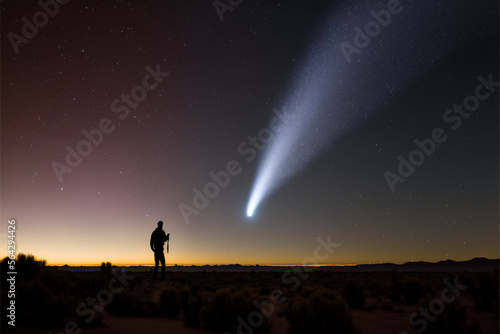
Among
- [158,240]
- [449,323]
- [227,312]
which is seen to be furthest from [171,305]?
[158,240]

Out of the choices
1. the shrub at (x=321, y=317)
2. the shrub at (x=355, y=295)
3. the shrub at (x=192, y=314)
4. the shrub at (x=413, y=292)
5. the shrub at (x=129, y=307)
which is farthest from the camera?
the shrub at (x=413, y=292)

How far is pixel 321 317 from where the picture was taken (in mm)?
7906

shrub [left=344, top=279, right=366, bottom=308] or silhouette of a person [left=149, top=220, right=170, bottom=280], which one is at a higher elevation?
silhouette of a person [left=149, top=220, right=170, bottom=280]

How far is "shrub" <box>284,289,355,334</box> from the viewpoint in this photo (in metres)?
7.76

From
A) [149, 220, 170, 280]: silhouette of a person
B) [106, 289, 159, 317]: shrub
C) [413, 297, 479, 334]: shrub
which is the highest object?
[149, 220, 170, 280]: silhouette of a person

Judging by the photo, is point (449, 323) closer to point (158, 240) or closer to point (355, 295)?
point (355, 295)

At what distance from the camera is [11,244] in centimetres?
A: 906

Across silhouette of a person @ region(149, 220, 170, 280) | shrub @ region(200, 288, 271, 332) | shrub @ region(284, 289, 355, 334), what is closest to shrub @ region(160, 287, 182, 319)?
shrub @ region(200, 288, 271, 332)

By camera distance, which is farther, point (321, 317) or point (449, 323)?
point (449, 323)

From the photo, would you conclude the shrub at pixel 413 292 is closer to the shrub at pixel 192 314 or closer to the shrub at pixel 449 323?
the shrub at pixel 449 323

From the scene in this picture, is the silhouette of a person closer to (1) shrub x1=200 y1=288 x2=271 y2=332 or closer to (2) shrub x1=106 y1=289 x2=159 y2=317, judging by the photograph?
(2) shrub x1=106 y1=289 x2=159 y2=317

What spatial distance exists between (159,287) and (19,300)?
11.0m

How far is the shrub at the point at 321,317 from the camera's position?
25.5 feet

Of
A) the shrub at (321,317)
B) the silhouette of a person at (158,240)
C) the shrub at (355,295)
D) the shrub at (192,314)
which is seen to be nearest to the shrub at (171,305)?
the shrub at (192,314)
